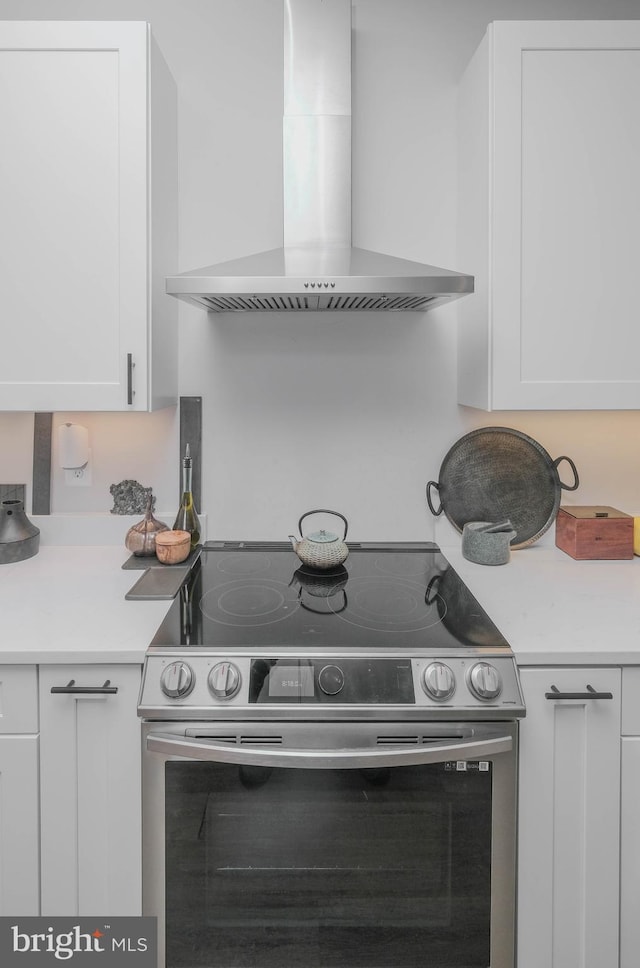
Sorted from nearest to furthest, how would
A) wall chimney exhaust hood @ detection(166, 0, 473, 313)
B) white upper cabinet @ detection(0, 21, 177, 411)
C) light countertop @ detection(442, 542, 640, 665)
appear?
light countertop @ detection(442, 542, 640, 665) < white upper cabinet @ detection(0, 21, 177, 411) < wall chimney exhaust hood @ detection(166, 0, 473, 313)

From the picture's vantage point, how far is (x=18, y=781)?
1.40 m

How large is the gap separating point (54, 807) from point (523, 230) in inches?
68.2

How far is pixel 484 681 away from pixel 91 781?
0.82m

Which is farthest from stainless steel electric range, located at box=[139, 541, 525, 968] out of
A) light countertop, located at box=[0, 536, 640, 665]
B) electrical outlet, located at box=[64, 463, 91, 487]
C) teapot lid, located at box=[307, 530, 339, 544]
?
electrical outlet, located at box=[64, 463, 91, 487]

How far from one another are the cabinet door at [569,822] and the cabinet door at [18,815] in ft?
3.24

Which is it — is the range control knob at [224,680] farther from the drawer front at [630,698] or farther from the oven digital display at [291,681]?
the drawer front at [630,698]

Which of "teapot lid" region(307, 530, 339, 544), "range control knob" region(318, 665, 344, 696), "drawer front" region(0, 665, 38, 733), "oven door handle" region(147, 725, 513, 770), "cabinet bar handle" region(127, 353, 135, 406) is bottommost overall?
"oven door handle" region(147, 725, 513, 770)

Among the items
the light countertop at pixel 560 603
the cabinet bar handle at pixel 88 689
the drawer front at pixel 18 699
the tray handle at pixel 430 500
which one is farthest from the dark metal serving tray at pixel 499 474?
the drawer front at pixel 18 699

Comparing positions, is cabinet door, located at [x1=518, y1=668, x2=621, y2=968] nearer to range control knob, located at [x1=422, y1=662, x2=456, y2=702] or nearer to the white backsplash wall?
range control knob, located at [x1=422, y1=662, x2=456, y2=702]

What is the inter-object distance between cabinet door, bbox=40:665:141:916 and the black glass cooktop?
0.17 meters

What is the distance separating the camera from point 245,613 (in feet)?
5.30

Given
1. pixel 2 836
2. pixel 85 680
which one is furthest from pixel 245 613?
pixel 2 836

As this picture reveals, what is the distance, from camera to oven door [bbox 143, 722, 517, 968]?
4.42ft

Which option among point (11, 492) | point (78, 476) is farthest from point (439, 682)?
point (11, 492)
